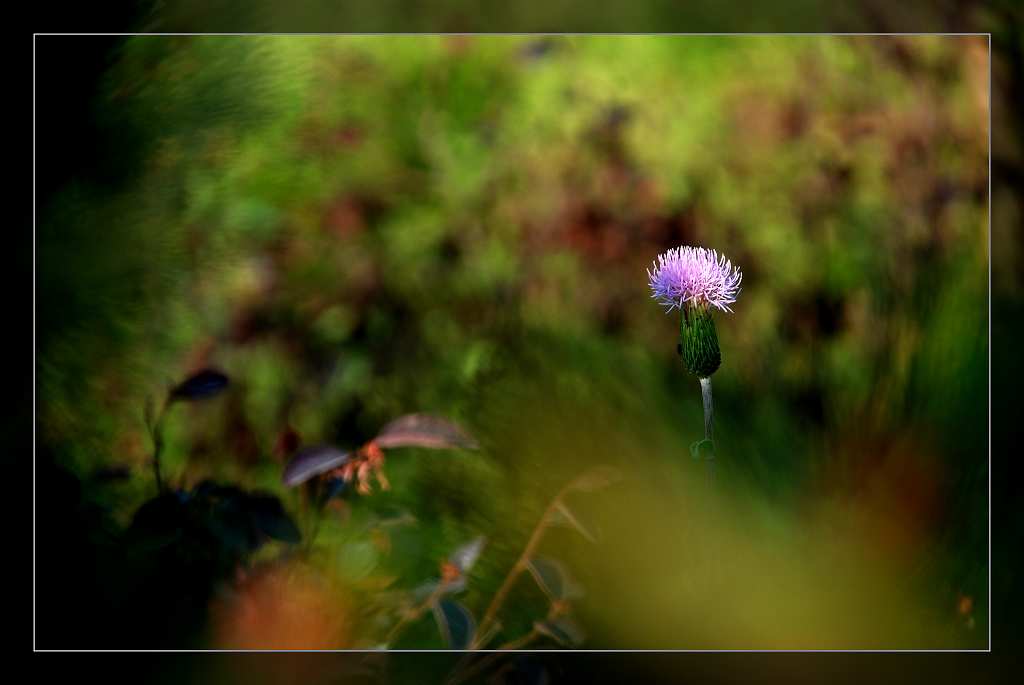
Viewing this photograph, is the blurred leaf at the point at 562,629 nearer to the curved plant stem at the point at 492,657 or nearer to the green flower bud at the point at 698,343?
the curved plant stem at the point at 492,657

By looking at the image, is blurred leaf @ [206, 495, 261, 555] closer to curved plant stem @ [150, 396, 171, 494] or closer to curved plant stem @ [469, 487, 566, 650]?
curved plant stem @ [150, 396, 171, 494]

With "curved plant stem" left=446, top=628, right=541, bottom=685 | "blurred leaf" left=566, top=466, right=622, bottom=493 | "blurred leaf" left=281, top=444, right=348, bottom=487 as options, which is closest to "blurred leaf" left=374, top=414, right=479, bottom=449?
"blurred leaf" left=281, top=444, right=348, bottom=487

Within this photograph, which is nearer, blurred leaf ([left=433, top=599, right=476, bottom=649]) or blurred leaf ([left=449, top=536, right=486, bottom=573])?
blurred leaf ([left=433, top=599, right=476, bottom=649])

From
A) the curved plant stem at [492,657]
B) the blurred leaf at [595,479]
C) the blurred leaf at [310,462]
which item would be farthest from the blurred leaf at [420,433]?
the curved plant stem at [492,657]

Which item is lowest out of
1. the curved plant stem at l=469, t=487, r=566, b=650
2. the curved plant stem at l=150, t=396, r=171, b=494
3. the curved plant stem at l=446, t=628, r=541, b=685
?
the curved plant stem at l=446, t=628, r=541, b=685

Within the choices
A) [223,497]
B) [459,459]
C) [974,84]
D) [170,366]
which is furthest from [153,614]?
[974,84]

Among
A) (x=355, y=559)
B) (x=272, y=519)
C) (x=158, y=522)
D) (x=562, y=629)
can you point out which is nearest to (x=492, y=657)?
(x=562, y=629)

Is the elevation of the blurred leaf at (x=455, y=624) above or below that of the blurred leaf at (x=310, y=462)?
below
